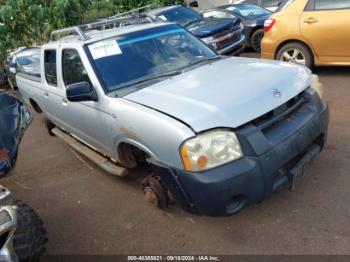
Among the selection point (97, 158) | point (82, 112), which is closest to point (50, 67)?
point (82, 112)

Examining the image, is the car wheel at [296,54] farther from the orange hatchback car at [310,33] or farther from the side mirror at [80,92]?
the side mirror at [80,92]

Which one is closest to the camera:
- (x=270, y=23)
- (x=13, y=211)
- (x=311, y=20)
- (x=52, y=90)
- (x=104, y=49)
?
(x=13, y=211)

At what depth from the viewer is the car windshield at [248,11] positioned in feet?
34.1

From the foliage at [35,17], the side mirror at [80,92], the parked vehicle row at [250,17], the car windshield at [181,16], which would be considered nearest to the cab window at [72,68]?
the side mirror at [80,92]

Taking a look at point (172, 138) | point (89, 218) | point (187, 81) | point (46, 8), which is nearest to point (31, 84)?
point (89, 218)

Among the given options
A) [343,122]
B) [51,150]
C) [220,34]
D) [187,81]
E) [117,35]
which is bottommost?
[51,150]

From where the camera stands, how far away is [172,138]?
2830 millimetres

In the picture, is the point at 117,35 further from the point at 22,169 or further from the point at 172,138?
the point at 22,169

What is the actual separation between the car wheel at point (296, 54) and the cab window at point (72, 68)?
418cm

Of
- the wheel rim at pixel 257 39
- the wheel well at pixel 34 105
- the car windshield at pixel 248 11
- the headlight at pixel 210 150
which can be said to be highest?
the headlight at pixel 210 150

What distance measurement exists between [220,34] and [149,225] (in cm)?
545

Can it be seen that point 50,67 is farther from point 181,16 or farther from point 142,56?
point 181,16

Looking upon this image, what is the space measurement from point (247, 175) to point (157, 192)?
104 cm

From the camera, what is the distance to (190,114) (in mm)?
2875
